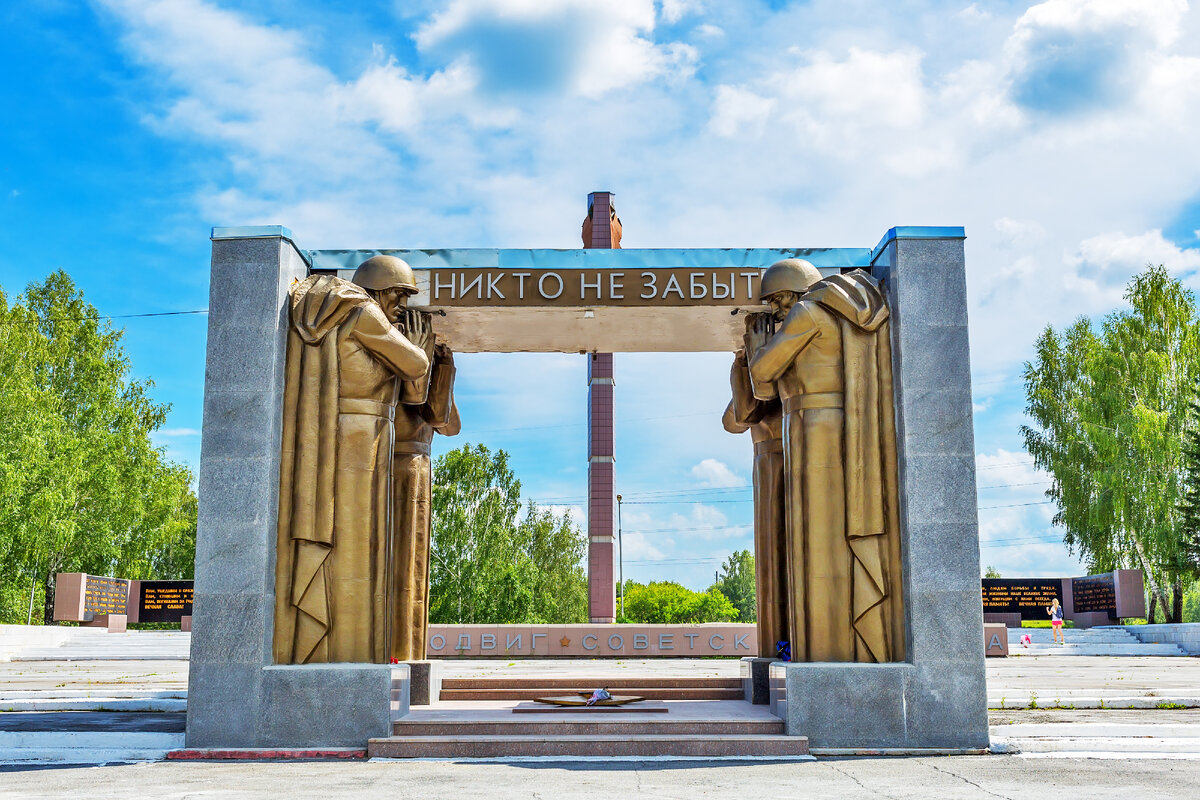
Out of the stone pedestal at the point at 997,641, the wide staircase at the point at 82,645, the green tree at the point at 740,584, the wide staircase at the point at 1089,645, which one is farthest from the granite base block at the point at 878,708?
the green tree at the point at 740,584

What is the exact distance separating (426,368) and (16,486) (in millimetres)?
22422

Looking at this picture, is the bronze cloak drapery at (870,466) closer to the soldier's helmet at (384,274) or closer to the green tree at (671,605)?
the soldier's helmet at (384,274)

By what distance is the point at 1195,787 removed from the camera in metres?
6.74

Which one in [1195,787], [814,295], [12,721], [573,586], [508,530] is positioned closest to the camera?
[1195,787]

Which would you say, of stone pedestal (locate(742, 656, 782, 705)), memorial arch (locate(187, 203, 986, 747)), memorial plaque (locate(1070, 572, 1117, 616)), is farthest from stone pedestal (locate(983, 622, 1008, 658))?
memorial arch (locate(187, 203, 986, 747))

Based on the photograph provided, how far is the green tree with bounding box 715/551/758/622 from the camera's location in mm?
82750

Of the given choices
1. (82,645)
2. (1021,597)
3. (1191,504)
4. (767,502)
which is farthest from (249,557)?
(1191,504)

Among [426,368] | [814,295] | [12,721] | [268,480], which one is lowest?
[12,721]

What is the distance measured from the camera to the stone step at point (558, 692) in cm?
1148

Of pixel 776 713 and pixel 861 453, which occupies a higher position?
pixel 861 453

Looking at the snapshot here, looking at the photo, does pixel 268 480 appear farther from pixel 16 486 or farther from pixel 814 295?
pixel 16 486

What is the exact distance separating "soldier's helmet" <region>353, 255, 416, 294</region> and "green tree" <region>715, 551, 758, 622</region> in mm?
74094

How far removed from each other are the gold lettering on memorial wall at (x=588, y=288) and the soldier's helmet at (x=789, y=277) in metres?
0.33

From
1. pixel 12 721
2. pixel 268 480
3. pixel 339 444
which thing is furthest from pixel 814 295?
pixel 12 721
